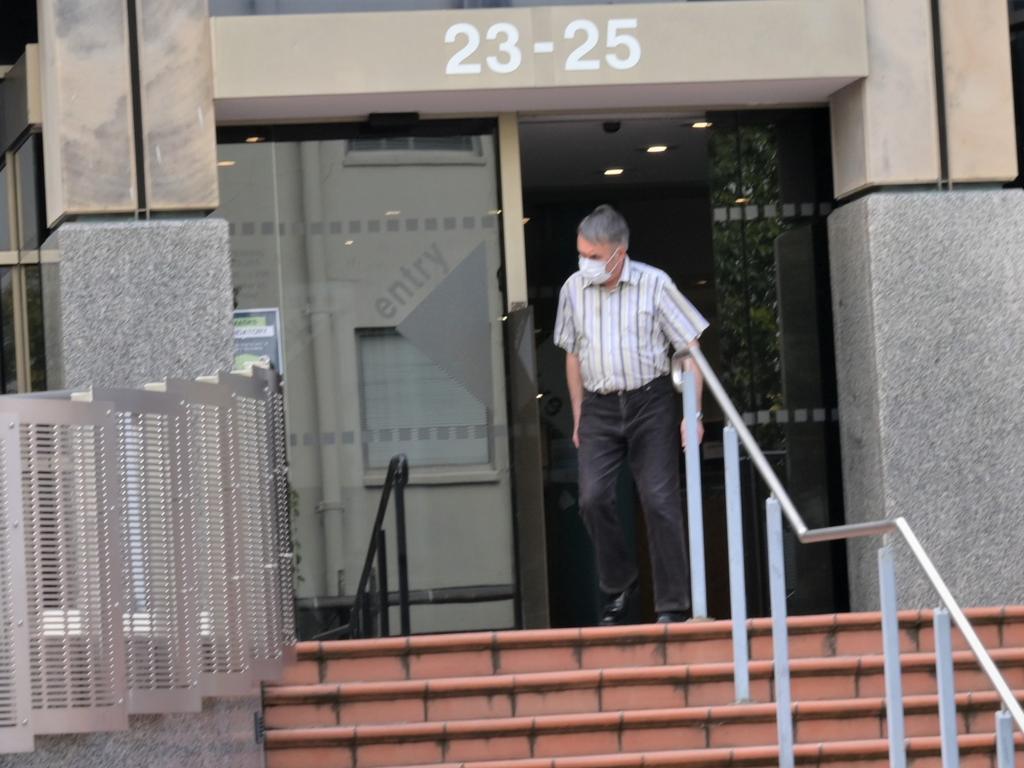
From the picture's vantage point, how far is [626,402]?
893 cm

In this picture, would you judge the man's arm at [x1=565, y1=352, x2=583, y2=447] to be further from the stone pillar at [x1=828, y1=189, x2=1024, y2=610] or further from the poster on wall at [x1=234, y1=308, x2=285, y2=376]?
the poster on wall at [x1=234, y1=308, x2=285, y2=376]

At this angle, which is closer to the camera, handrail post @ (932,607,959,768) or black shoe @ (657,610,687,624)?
handrail post @ (932,607,959,768)

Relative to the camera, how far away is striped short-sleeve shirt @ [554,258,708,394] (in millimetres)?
8898

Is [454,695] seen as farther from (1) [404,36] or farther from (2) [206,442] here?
(1) [404,36]

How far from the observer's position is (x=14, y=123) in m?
10.8

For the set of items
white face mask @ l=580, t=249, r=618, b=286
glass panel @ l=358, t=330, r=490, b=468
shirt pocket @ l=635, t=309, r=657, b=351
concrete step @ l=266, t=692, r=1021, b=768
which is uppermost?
white face mask @ l=580, t=249, r=618, b=286

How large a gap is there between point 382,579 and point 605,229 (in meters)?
2.44

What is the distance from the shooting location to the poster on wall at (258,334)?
33.7 feet

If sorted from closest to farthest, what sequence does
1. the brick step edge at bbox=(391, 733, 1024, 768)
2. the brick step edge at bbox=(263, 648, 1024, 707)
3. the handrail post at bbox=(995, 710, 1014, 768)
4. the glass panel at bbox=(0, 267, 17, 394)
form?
the handrail post at bbox=(995, 710, 1014, 768)
the brick step edge at bbox=(391, 733, 1024, 768)
the brick step edge at bbox=(263, 648, 1024, 707)
the glass panel at bbox=(0, 267, 17, 394)

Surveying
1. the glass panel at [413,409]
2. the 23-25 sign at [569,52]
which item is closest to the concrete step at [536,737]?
the glass panel at [413,409]

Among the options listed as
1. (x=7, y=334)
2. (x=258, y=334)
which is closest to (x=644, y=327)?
(x=258, y=334)

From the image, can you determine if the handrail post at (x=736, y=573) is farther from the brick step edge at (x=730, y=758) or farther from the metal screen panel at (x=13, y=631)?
the metal screen panel at (x=13, y=631)

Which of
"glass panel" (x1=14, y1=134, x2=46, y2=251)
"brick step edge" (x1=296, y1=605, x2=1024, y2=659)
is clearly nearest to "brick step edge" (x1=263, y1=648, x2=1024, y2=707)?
"brick step edge" (x1=296, y1=605, x2=1024, y2=659)

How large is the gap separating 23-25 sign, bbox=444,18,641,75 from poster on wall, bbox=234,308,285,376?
1567mm
